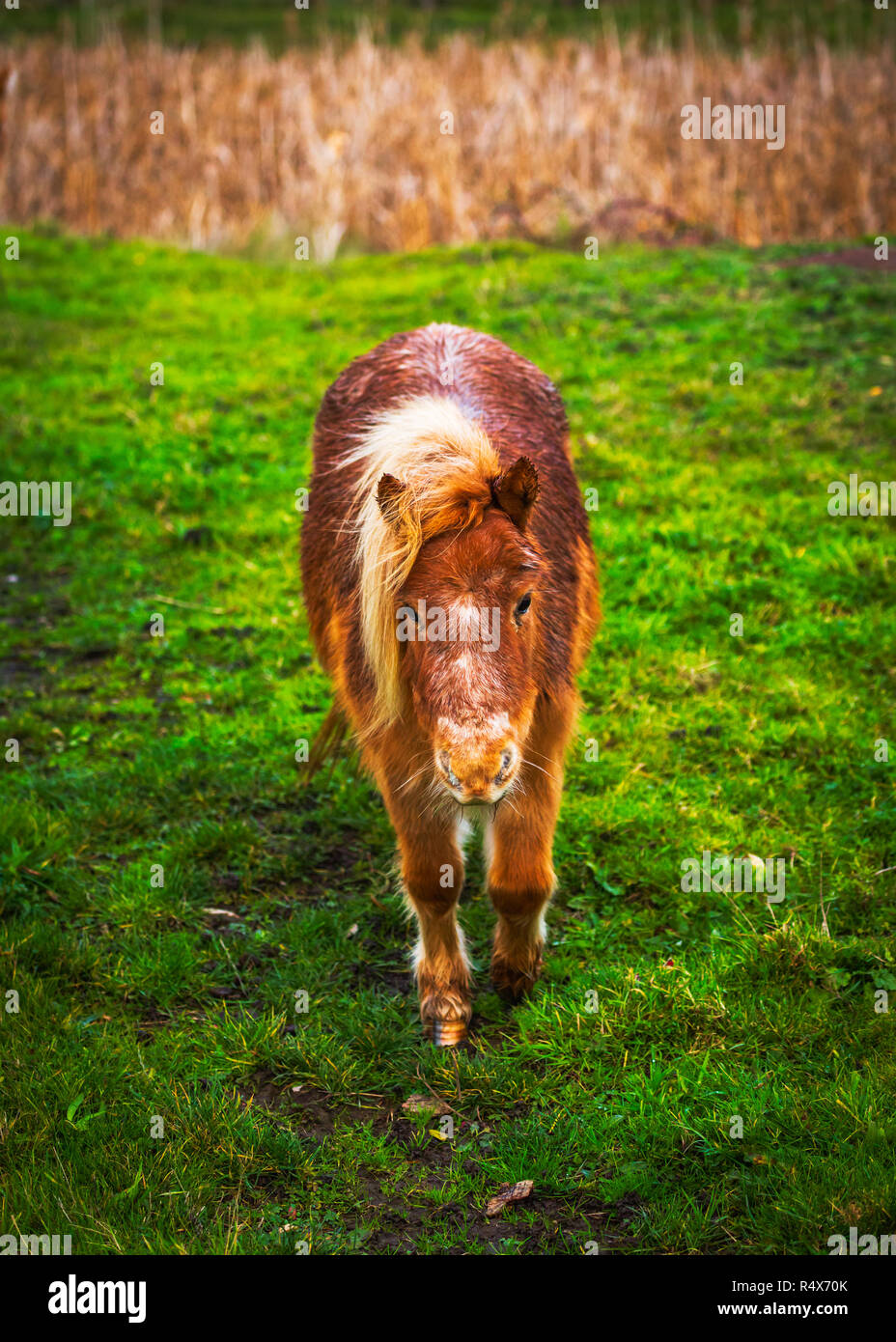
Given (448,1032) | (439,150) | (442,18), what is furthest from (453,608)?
(442,18)

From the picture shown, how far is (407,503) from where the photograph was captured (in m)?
3.16

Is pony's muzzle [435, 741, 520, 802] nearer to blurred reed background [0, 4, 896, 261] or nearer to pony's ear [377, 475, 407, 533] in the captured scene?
pony's ear [377, 475, 407, 533]

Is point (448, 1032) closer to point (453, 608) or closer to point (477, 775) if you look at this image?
point (477, 775)

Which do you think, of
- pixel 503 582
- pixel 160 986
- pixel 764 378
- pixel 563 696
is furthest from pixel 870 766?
pixel 764 378

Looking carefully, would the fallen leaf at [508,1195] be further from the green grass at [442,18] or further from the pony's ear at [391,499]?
the green grass at [442,18]

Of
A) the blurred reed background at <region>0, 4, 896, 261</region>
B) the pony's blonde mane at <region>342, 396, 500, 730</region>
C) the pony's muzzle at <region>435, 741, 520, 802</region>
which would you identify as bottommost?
the pony's muzzle at <region>435, 741, 520, 802</region>

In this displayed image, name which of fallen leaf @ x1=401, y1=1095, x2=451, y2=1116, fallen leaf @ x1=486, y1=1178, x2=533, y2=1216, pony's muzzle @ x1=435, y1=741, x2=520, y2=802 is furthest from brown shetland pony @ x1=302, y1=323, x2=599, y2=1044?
fallen leaf @ x1=486, y1=1178, x2=533, y2=1216

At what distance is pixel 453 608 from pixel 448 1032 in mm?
1660

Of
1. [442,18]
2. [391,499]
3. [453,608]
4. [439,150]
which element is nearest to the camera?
[453,608]

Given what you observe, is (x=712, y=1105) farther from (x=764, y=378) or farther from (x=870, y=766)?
(x=764, y=378)

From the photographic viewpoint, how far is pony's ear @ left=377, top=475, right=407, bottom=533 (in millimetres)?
3170

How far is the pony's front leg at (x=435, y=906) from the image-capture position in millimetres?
3766

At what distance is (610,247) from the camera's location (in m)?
11.8

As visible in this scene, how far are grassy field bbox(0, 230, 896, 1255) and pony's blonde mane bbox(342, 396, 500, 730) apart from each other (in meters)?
1.28
